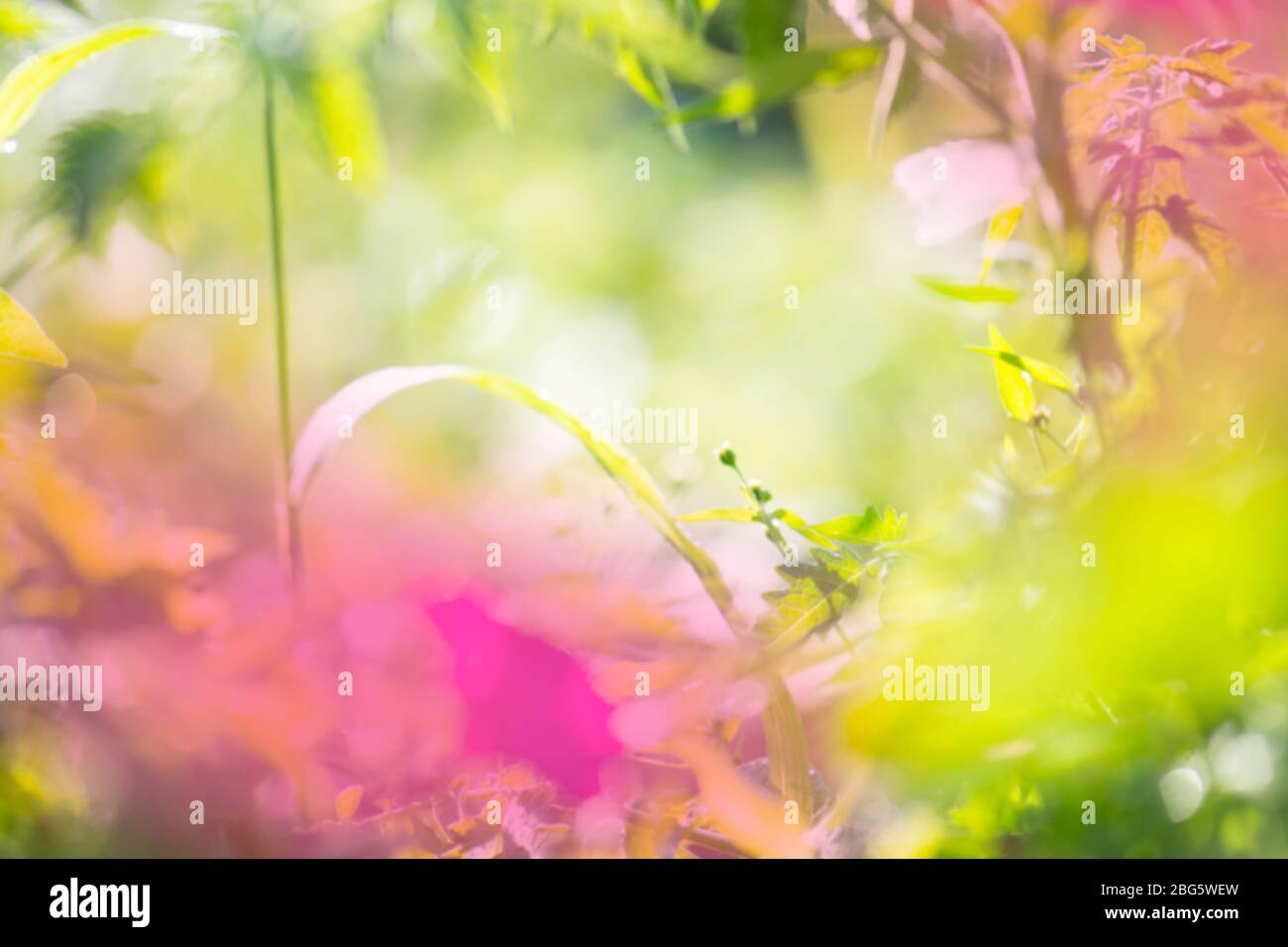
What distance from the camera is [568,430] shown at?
0.83ft

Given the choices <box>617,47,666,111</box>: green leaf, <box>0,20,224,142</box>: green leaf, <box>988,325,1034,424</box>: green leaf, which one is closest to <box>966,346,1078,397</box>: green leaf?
<box>988,325,1034,424</box>: green leaf

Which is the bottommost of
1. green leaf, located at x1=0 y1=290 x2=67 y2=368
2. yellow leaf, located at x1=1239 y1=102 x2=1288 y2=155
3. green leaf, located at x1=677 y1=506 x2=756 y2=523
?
green leaf, located at x1=677 y1=506 x2=756 y2=523

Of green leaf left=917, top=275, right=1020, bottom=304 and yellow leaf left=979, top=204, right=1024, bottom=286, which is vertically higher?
yellow leaf left=979, top=204, right=1024, bottom=286

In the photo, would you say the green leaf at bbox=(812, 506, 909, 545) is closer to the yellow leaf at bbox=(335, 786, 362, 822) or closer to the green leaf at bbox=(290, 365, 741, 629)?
the green leaf at bbox=(290, 365, 741, 629)

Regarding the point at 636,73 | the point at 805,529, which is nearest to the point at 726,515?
the point at 805,529

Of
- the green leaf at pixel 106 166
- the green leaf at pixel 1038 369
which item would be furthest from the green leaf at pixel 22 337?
the green leaf at pixel 1038 369

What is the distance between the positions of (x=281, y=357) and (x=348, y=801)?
140mm

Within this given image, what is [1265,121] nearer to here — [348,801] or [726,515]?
[726,515]

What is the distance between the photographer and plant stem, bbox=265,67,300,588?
28 cm

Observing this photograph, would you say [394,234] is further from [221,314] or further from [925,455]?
[925,455]

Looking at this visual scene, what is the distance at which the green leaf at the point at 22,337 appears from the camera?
263mm

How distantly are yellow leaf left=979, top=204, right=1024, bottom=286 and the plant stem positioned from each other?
0.21 m

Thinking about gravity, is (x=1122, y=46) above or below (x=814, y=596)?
above

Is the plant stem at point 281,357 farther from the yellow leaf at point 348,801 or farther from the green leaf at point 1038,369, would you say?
the green leaf at point 1038,369
